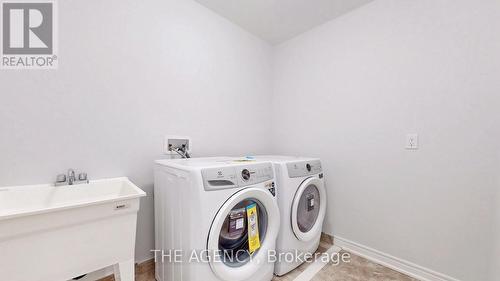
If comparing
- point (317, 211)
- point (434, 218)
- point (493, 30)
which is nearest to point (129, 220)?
point (317, 211)

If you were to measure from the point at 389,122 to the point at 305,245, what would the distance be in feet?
3.76

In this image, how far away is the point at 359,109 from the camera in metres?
1.67

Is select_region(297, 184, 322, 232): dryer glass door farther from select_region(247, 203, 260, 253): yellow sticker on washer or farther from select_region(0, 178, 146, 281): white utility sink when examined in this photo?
select_region(0, 178, 146, 281): white utility sink

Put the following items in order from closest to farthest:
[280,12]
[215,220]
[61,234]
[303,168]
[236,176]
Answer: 1. [61,234]
2. [215,220]
3. [236,176]
4. [303,168]
5. [280,12]

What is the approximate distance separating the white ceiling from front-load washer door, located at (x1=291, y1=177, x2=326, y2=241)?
4.81 feet

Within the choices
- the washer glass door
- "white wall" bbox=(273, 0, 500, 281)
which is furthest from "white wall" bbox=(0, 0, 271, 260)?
"white wall" bbox=(273, 0, 500, 281)

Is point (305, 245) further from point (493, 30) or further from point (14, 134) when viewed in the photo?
point (14, 134)

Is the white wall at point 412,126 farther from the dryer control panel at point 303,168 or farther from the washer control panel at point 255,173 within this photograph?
the washer control panel at point 255,173

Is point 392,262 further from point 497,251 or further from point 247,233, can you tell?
point 247,233

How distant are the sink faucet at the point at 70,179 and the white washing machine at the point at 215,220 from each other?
1.26ft

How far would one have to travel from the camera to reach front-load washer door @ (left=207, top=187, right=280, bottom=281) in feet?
3.55

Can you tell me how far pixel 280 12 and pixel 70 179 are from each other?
6.58 feet

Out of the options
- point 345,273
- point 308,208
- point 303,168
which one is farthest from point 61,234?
point 345,273

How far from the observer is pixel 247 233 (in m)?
1.17
